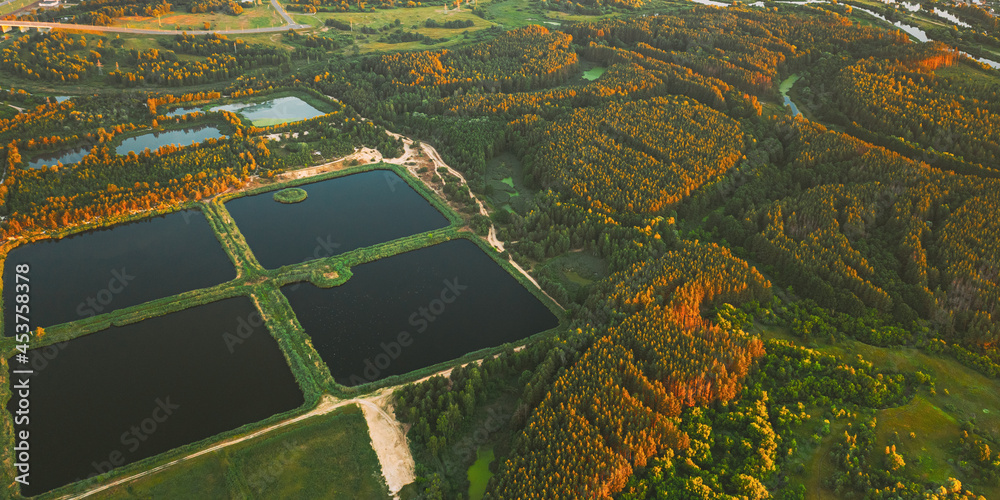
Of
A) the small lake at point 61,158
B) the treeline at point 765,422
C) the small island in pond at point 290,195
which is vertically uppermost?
the treeline at point 765,422

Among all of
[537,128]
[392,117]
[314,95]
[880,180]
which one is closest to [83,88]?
[314,95]

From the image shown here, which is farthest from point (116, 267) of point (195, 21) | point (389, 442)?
point (195, 21)

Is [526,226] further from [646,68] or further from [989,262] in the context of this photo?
[646,68]

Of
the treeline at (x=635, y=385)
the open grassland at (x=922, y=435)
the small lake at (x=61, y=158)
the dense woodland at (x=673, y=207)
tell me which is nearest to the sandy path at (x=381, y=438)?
the dense woodland at (x=673, y=207)

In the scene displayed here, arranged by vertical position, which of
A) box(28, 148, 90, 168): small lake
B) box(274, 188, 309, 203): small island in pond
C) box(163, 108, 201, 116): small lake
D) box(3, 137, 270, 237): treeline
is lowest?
box(28, 148, 90, 168): small lake

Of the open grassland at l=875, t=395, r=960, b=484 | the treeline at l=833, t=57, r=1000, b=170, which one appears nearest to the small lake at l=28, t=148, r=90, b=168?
the open grassland at l=875, t=395, r=960, b=484

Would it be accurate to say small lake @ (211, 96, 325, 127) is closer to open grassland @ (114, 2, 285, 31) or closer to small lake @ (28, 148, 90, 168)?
small lake @ (28, 148, 90, 168)

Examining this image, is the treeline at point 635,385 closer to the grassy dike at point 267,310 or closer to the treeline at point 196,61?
the grassy dike at point 267,310
